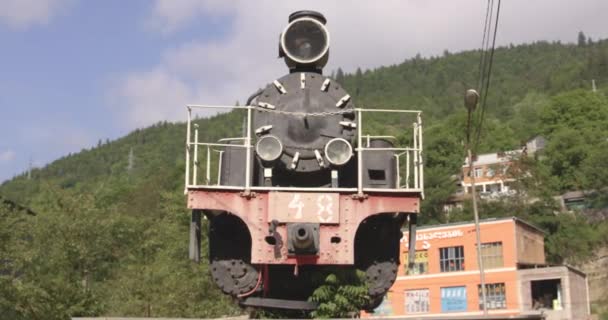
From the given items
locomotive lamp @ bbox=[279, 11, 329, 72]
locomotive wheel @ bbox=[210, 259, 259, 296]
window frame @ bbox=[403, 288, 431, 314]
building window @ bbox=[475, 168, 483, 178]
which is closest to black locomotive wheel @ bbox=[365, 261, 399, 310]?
locomotive wheel @ bbox=[210, 259, 259, 296]

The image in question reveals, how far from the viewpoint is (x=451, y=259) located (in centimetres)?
4475

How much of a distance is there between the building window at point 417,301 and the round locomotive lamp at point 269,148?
35.6 metres

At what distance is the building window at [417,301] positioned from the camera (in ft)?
147

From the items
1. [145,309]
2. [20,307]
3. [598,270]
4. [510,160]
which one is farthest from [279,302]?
[510,160]

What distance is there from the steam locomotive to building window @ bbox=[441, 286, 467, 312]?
33.1 meters

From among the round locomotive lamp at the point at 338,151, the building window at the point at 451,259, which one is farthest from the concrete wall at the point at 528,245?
the round locomotive lamp at the point at 338,151

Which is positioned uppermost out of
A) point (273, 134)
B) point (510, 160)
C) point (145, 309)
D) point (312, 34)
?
point (510, 160)

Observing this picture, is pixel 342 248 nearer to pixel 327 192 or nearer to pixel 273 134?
pixel 327 192

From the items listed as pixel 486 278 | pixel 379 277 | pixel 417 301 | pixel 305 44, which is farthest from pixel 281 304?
pixel 417 301

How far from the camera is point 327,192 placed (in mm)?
10875

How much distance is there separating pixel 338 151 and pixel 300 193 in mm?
921

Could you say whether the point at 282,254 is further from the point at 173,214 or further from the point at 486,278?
the point at 486,278

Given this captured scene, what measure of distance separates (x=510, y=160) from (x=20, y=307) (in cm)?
5472

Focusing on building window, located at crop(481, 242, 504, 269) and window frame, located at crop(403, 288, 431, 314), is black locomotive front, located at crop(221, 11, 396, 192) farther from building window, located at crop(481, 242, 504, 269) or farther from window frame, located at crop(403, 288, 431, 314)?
window frame, located at crop(403, 288, 431, 314)
